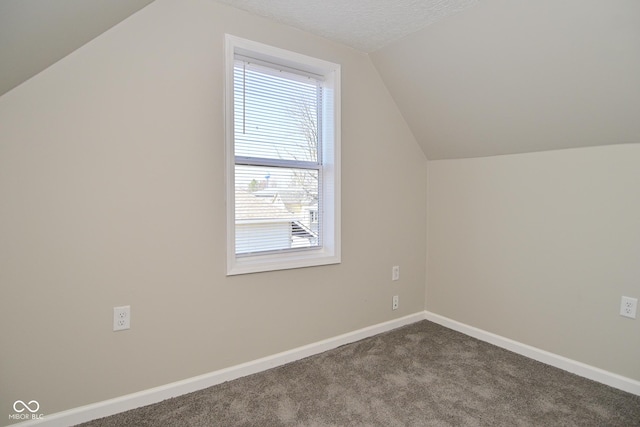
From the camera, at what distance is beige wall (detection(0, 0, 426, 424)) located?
5.27 ft

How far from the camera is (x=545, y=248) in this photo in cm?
239

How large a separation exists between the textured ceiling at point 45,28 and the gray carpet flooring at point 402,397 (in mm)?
1719

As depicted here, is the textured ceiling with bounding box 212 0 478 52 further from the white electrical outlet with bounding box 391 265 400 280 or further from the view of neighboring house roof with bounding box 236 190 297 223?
the white electrical outlet with bounding box 391 265 400 280

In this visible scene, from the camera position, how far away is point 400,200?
2.98m

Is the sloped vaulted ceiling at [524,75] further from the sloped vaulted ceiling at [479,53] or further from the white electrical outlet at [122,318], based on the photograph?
the white electrical outlet at [122,318]

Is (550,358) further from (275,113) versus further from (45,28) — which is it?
(45,28)

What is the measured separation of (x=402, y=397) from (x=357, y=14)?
2.32 metres

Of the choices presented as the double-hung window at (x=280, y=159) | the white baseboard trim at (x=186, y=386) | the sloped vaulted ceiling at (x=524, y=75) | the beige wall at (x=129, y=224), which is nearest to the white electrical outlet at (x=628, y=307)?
the sloped vaulted ceiling at (x=524, y=75)

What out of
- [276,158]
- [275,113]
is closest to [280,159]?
[276,158]

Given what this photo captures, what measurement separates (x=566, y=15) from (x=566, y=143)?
832 mm

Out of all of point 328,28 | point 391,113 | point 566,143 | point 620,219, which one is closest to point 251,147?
point 328,28

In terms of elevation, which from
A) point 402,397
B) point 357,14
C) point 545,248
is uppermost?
A: point 357,14

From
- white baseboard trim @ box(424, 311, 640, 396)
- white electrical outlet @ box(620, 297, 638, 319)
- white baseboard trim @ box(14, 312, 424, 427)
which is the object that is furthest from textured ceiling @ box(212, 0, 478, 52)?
white baseboard trim @ box(424, 311, 640, 396)

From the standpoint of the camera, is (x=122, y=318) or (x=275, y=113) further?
(x=275, y=113)
